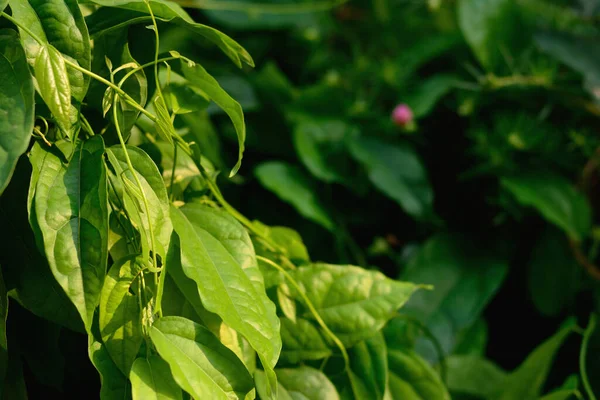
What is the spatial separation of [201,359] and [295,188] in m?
0.53

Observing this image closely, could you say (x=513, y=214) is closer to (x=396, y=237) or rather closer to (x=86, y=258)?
(x=396, y=237)

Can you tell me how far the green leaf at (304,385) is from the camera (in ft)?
1.48

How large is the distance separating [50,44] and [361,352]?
33 cm

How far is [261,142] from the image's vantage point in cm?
101

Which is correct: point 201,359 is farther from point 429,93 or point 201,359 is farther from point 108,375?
point 429,93

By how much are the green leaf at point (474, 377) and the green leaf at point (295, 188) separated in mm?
244

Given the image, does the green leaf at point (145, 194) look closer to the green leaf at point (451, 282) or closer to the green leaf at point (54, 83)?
the green leaf at point (54, 83)

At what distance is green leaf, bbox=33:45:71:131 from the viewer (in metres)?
0.33

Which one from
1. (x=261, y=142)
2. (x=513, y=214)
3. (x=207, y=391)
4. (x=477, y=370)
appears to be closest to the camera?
(x=207, y=391)

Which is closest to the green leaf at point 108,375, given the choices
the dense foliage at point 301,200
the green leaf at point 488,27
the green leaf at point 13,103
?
the dense foliage at point 301,200

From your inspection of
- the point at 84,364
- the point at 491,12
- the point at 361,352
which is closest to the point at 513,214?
the point at 491,12

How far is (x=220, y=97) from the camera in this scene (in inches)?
15.9

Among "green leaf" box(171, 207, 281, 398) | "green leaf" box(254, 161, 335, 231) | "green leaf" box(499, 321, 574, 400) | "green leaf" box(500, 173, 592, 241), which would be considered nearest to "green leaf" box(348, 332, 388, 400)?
"green leaf" box(171, 207, 281, 398)

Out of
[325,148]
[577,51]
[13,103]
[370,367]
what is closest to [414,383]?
[370,367]
